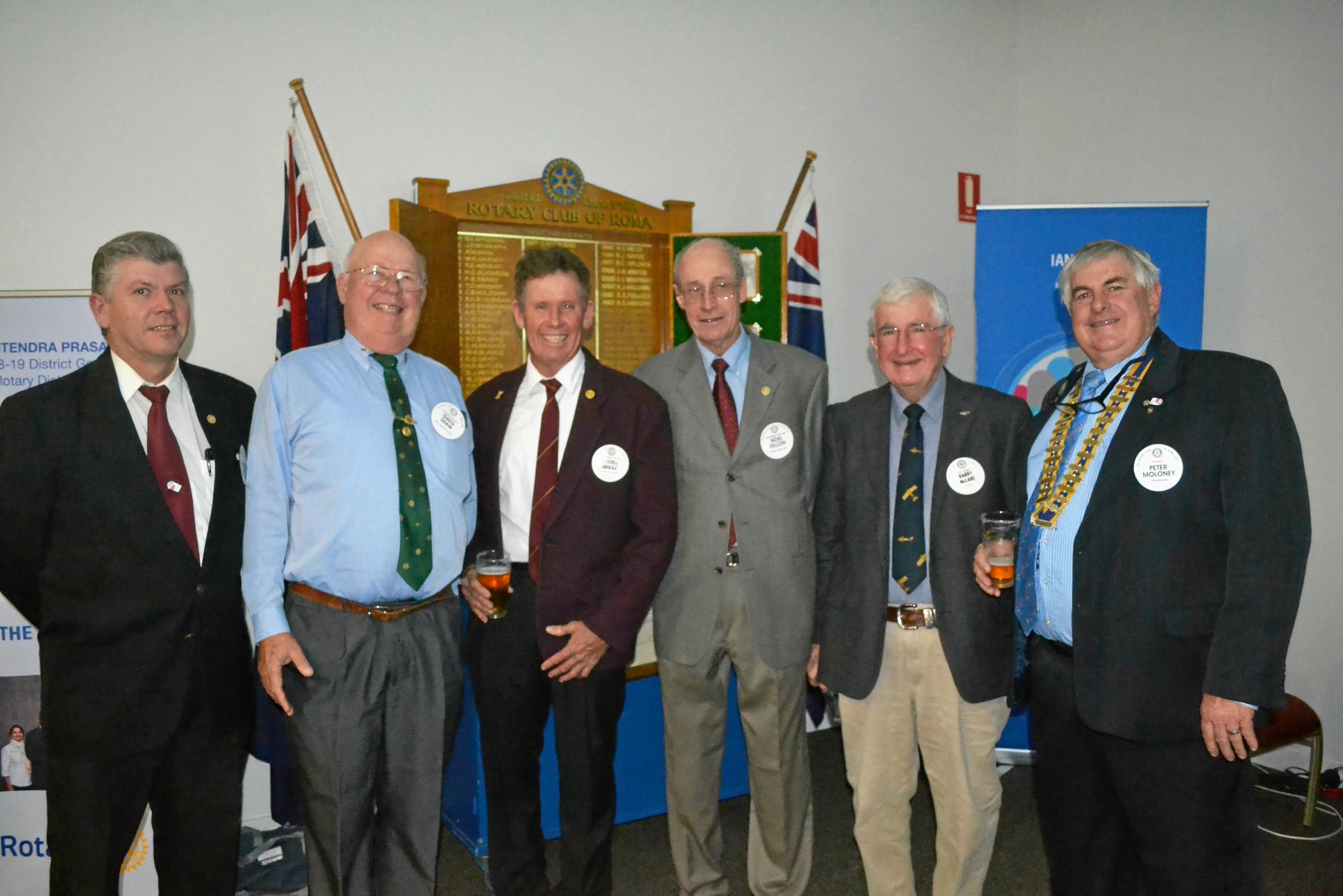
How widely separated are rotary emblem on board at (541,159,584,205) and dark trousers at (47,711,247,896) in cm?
264

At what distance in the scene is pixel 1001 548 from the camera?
2.24 metres

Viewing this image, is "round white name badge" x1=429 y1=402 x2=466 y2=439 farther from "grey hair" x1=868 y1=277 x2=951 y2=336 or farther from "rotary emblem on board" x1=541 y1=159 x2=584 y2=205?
"rotary emblem on board" x1=541 y1=159 x2=584 y2=205

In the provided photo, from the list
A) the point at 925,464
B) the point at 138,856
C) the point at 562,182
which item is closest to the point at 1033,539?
the point at 925,464

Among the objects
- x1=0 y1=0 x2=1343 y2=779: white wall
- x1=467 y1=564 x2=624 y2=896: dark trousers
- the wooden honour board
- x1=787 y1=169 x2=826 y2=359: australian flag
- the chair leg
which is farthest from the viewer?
x1=787 y1=169 x2=826 y2=359: australian flag

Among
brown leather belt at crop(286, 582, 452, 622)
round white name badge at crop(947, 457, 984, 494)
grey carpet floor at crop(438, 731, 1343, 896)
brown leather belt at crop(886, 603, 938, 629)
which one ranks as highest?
round white name badge at crop(947, 457, 984, 494)

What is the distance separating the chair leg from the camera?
3.57m

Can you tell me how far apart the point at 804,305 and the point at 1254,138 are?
7.19 feet

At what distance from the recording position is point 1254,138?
422cm

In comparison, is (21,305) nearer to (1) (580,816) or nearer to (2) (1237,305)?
(1) (580,816)

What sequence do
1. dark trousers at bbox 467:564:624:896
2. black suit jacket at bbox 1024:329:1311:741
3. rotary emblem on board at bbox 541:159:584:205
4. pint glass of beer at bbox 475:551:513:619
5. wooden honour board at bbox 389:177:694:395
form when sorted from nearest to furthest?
black suit jacket at bbox 1024:329:1311:741, pint glass of beer at bbox 475:551:513:619, dark trousers at bbox 467:564:624:896, wooden honour board at bbox 389:177:694:395, rotary emblem on board at bbox 541:159:584:205

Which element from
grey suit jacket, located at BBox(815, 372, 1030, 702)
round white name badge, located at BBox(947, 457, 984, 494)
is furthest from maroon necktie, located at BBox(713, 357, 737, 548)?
round white name badge, located at BBox(947, 457, 984, 494)

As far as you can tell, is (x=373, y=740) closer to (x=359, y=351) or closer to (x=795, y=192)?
(x=359, y=351)

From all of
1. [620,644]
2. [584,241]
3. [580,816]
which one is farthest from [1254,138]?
[580,816]

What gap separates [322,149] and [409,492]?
1861mm
